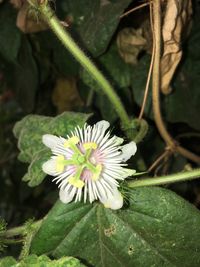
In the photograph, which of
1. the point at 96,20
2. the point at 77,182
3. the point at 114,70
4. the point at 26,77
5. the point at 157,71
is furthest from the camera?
the point at 26,77

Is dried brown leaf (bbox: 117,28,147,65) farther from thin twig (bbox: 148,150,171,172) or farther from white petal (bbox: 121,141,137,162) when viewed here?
white petal (bbox: 121,141,137,162)

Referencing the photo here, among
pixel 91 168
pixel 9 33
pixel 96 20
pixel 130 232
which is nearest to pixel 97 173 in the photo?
pixel 91 168

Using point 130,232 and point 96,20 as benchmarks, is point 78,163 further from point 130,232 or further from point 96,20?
point 96,20

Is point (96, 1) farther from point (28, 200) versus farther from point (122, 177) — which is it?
point (28, 200)

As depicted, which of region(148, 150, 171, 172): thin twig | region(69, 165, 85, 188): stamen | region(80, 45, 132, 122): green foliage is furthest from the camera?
region(80, 45, 132, 122): green foliage

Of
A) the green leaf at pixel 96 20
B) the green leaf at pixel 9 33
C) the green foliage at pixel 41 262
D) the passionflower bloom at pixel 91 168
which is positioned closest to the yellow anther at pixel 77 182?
the passionflower bloom at pixel 91 168

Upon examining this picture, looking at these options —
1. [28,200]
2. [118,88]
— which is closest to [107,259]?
[118,88]

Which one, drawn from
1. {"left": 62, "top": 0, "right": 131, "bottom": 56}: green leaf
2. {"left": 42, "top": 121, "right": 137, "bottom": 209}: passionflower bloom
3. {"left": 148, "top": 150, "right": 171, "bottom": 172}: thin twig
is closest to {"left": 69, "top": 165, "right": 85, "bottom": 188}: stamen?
{"left": 42, "top": 121, "right": 137, "bottom": 209}: passionflower bloom
